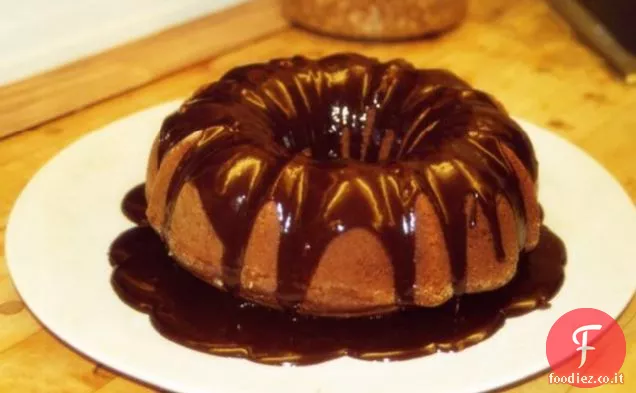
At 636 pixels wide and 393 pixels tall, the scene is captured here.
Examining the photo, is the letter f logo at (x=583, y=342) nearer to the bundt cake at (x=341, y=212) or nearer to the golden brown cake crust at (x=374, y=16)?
the bundt cake at (x=341, y=212)

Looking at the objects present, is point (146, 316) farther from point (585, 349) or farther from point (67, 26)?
point (67, 26)

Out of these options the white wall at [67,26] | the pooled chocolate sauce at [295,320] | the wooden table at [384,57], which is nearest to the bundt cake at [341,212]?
the pooled chocolate sauce at [295,320]

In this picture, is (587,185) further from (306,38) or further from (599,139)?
(306,38)

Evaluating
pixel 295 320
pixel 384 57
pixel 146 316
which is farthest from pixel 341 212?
pixel 384 57

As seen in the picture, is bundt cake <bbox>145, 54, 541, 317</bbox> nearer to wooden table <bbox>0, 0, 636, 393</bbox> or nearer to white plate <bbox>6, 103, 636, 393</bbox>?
white plate <bbox>6, 103, 636, 393</bbox>

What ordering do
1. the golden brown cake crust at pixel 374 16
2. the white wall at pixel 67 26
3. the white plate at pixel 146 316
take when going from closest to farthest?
the white plate at pixel 146 316 → the white wall at pixel 67 26 → the golden brown cake crust at pixel 374 16

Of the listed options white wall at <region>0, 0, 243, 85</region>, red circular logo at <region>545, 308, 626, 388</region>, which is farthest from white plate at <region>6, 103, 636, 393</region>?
white wall at <region>0, 0, 243, 85</region>

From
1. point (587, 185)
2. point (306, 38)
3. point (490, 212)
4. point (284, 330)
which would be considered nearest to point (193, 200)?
point (284, 330)

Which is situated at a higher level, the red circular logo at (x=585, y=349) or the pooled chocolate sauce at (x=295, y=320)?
the pooled chocolate sauce at (x=295, y=320)
